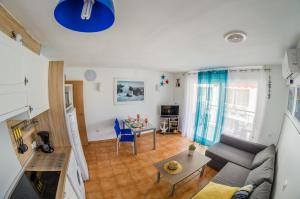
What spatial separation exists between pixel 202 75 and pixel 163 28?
9.56ft

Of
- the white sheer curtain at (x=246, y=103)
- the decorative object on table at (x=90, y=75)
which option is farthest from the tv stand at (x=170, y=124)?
the decorative object on table at (x=90, y=75)

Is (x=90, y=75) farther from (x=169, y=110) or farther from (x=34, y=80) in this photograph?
(x=169, y=110)

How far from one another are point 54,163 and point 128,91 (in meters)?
2.78

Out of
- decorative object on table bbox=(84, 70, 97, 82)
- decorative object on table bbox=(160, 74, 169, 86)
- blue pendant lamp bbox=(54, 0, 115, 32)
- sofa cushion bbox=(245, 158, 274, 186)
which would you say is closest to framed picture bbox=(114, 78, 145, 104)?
decorative object on table bbox=(84, 70, 97, 82)

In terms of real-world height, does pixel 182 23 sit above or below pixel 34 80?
above

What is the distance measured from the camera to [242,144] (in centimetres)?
281

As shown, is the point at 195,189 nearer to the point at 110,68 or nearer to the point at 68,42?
the point at 68,42

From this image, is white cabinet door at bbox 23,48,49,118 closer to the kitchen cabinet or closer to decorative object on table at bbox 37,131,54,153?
the kitchen cabinet

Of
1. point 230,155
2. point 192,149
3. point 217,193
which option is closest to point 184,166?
point 192,149

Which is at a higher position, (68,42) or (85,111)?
(68,42)

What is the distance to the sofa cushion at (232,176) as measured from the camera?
73.8 inches

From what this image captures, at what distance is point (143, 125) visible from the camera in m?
3.51

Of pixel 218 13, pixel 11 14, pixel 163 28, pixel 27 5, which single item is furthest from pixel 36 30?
pixel 218 13

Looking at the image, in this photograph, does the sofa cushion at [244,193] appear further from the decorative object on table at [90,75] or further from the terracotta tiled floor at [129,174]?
the decorative object on table at [90,75]
